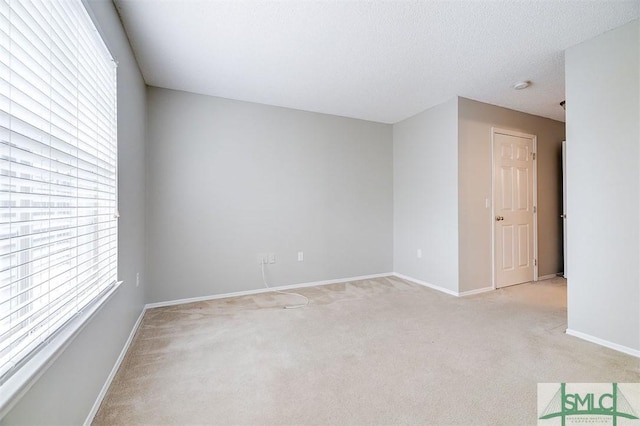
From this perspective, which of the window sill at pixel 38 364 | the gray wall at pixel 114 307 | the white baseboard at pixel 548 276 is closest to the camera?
the window sill at pixel 38 364

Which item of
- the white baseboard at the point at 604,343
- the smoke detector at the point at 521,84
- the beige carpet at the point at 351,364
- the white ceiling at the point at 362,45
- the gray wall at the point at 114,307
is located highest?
the white ceiling at the point at 362,45

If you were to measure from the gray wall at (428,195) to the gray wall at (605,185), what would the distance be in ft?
3.78

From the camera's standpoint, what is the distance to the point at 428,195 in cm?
380

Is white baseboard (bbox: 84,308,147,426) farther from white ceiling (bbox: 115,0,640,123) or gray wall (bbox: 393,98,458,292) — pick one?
gray wall (bbox: 393,98,458,292)

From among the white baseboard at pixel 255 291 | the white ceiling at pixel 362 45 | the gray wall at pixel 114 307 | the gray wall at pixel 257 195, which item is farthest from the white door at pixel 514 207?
the gray wall at pixel 114 307

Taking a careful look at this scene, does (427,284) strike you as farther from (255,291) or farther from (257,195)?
(257,195)

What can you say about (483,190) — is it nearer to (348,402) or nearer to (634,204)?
(634,204)

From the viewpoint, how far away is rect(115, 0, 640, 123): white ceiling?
6.21 feet

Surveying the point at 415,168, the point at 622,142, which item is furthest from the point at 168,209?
the point at 622,142

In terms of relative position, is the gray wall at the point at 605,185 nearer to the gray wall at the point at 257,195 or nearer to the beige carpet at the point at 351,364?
the beige carpet at the point at 351,364

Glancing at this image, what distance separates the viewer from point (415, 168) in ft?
13.2

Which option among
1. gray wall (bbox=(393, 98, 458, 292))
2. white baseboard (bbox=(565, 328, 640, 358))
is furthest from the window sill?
gray wall (bbox=(393, 98, 458, 292))

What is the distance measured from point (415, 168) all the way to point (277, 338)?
2.95 m

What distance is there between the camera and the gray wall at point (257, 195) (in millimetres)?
3117
